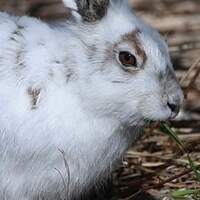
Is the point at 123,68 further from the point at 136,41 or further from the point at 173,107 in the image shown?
the point at 173,107

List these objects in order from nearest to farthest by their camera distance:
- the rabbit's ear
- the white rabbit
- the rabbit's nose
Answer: the rabbit's nose, the white rabbit, the rabbit's ear

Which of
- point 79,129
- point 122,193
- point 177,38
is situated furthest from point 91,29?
point 177,38

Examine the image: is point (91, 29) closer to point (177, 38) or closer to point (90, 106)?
point (90, 106)

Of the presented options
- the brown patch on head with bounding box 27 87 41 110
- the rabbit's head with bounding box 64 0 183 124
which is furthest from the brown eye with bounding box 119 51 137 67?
the brown patch on head with bounding box 27 87 41 110

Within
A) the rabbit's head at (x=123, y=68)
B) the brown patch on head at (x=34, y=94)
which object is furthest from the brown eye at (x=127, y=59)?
the brown patch on head at (x=34, y=94)

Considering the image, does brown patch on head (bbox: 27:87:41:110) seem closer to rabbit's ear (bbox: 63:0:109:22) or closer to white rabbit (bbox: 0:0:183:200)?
white rabbit (bbox: 0:0:183:200)

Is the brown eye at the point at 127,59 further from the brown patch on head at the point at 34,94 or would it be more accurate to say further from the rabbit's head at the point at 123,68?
the brown patch on head at the point at 34,94
